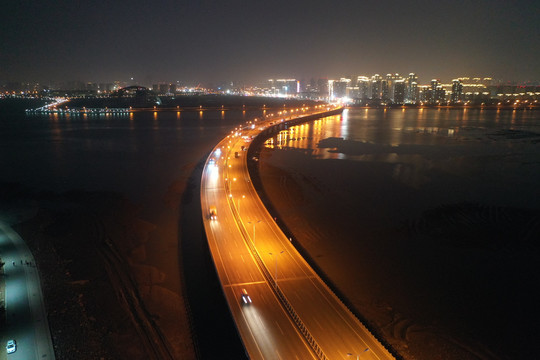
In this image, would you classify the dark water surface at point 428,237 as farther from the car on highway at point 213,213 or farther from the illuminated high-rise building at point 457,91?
the illuminated high-rise building at point 457,91

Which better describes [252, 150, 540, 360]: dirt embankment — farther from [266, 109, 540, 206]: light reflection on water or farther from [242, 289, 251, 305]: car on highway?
[266, 109, 540, 206]: light reflection on water

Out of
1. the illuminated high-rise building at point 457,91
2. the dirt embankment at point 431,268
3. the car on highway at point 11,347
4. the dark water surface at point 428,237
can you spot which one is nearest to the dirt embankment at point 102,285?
the car on highway at point 11,347

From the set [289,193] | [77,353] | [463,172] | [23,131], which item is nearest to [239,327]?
[77,353]

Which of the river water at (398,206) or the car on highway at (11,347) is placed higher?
the river water at (398,206)

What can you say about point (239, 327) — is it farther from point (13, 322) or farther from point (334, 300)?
point (13, 322)

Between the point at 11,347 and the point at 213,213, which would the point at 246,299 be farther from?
the point at 213,213

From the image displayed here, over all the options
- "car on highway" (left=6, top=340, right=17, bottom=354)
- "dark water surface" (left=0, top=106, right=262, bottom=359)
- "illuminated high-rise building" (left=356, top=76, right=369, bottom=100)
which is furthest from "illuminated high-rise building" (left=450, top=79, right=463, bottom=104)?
"car on highway" (left=6, top=340, right=17, bottom=354)
